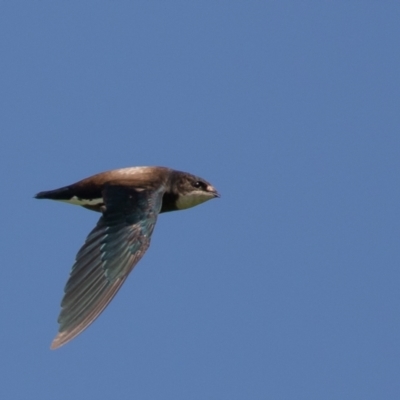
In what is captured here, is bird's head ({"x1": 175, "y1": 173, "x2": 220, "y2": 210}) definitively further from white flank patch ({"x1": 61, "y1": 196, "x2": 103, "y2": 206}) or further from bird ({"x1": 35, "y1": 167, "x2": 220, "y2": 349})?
white flank patch ({"x1": 61, "y1": 196, "x2": 103, "y2": 206})

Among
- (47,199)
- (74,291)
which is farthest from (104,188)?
(74,291)

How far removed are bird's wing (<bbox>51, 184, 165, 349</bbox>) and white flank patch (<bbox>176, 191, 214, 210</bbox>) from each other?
2.85ft

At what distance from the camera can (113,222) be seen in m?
15.1

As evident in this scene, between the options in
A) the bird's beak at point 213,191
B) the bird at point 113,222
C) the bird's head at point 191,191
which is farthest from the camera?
the bird's beak at point 213,191

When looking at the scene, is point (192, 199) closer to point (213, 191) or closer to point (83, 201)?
point (213, 191)

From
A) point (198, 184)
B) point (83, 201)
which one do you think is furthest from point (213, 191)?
point (83, 201)

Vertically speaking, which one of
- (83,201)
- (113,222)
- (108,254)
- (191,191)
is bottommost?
(108,254)

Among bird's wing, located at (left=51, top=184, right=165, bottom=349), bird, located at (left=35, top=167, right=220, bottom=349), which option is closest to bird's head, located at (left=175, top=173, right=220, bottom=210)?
bird, located at (left=35, top=167, right=220, bottom=349)

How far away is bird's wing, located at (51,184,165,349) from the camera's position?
44.2ft

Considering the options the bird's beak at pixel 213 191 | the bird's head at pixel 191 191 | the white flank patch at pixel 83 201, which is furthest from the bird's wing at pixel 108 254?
the bird's beak at pixel 213 191

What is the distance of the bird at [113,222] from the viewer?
44.7 ft

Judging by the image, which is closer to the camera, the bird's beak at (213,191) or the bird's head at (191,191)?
the bird's head at (191,191)

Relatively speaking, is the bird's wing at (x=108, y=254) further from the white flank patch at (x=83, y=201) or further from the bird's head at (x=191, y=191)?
the bird's head at (x=191, y=191)

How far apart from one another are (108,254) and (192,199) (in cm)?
282
